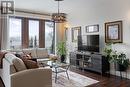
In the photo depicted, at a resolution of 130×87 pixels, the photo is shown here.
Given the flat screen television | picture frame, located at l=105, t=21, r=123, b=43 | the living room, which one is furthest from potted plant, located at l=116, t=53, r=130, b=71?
the flat screen television

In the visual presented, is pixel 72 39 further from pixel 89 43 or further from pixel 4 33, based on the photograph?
pixel 4 33

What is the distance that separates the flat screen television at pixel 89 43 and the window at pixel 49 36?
2.14m

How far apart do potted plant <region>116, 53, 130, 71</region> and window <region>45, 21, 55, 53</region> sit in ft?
13.7

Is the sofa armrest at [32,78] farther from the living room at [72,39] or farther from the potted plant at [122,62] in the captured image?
the potted plant at [122,62]

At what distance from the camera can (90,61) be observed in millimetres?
5910

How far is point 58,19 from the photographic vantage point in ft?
15.6

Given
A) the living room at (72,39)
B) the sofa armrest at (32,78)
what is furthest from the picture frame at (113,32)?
the sofa armrest at (32,78)

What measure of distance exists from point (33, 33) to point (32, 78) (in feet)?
16.1

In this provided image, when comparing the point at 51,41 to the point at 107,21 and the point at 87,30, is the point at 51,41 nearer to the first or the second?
the point at 87,30

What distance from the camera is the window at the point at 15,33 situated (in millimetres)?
6973

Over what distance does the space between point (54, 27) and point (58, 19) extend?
359cm

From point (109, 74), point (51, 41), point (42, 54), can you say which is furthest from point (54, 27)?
point (109, 74)

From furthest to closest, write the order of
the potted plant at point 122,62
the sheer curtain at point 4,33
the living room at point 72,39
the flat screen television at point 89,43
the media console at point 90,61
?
the sheer curtain at point 4,33 < the flat screen television at point 89,43 < the media console at point 90,61 < the potted plant at point 122,62 < the living room at point 72,39

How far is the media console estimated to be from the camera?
5430 mm
